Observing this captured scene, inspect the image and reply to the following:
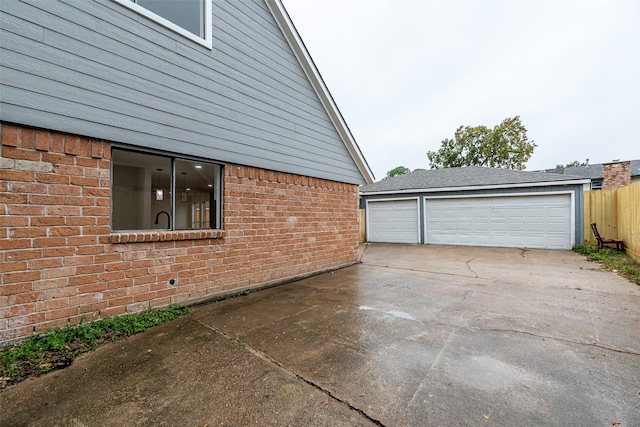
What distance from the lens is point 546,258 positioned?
823 centimetres

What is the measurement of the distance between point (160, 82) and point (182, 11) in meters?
1.26

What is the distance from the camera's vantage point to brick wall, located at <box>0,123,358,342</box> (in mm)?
2557

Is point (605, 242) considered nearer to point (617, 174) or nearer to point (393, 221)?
point (617, 174)

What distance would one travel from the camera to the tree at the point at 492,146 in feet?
80.4

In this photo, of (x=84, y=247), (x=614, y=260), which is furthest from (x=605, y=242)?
(x=84, y=247)

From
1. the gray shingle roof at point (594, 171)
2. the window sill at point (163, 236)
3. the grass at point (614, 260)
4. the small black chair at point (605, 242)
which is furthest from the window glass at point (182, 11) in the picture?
the gray shingle roof at point (594, 171)

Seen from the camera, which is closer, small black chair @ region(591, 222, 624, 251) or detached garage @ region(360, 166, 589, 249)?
small black chair @ region(591, 222, 624, 251)

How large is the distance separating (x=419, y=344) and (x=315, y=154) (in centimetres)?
446

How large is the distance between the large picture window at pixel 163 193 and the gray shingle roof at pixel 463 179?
10509 mm

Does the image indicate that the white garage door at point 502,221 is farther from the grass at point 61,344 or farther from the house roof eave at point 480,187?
the grass at point 61,344

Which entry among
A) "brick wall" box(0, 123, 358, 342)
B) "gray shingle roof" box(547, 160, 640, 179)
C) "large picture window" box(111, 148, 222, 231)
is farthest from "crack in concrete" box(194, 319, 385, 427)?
"gray shingle roof" box(547, 160, 640, 179)

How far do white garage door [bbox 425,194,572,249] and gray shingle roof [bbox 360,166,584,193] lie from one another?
2.25ft

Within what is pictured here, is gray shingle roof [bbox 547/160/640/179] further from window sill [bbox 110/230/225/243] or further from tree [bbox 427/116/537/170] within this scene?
window sill [bbox 110/230/225/243]

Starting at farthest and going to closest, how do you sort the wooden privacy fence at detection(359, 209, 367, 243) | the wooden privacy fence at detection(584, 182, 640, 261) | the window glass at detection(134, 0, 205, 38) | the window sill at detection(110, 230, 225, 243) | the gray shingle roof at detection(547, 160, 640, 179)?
the gray shingle roof at detection(547, 160, 640, 179) < the wooden privacy fence at detection(359, 209, 367, 243) < the wooden privacy fence at detection(584, 182, 640, 261) < the window glass at detection(134, 0, 205, 38) < the window sill at detection(110, 230, 225, 243)
